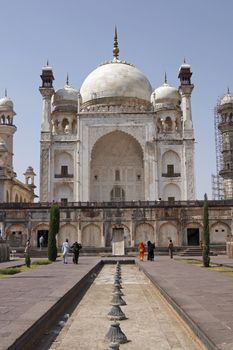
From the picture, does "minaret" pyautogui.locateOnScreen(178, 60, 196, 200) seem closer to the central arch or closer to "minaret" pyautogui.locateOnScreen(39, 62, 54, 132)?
the central arch

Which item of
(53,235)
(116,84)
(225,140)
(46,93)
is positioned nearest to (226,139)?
(225,140)

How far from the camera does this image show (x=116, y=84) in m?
38.2

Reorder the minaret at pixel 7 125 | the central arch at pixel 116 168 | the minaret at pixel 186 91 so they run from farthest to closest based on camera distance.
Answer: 1. the minaret at pixel 7 125
2. the central arch at pixel 116 168
3. the minaret at pixel 186 91

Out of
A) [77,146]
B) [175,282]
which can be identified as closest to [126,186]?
[77,146]

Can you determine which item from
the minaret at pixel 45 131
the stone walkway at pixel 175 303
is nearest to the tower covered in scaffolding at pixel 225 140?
the minaret at pixel 45 131

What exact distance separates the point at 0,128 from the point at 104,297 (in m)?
32.6

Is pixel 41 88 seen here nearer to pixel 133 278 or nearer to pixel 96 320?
pixel 133 278

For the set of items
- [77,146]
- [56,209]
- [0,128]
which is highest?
[0,128]

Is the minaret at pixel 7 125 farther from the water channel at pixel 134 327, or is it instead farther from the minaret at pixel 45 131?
the water channel at pixel 134 327

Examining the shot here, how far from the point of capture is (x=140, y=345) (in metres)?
4.81

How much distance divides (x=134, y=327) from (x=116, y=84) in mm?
33775

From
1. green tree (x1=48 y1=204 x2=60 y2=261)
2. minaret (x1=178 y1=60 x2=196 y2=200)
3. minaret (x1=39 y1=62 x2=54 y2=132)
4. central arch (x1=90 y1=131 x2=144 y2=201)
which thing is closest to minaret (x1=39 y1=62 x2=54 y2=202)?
minaret (x1=39 y1=62 x2=54 y2=132)

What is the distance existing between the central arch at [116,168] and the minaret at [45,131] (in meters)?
3.68

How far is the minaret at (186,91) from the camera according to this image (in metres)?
35.2
